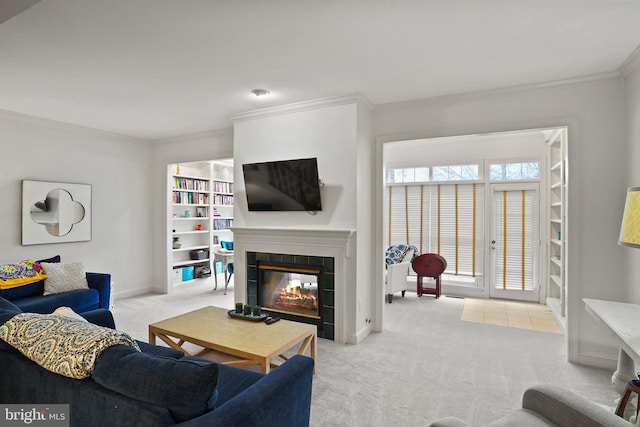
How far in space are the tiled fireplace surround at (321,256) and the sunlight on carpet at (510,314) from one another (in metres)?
1.81

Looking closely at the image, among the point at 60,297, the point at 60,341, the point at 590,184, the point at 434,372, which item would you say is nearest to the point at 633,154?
the point at 590,184

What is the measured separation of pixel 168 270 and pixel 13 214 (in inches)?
85.1

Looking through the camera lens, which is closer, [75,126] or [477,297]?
[75,126]

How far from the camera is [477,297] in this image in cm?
536

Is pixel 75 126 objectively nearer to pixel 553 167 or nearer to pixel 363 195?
pixel 363 195

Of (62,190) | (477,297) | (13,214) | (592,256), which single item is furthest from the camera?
(477,297)

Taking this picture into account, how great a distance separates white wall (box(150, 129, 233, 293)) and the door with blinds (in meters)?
4.63

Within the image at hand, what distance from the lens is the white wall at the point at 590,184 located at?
9.58 ft

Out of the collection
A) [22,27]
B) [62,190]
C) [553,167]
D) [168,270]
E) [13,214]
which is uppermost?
[22,27]

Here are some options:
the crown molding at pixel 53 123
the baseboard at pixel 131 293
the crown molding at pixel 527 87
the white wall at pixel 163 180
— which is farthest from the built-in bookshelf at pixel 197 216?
the crown molding at pixel 527 87

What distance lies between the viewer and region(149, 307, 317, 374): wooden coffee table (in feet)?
7.77

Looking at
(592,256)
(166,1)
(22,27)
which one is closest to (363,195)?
(592,256)

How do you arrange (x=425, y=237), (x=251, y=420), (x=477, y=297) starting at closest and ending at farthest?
(x=251, y=420) → (x=477, y=297) → (x=425, y=237)

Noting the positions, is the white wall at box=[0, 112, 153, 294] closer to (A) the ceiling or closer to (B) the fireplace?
(A) the ceiling
